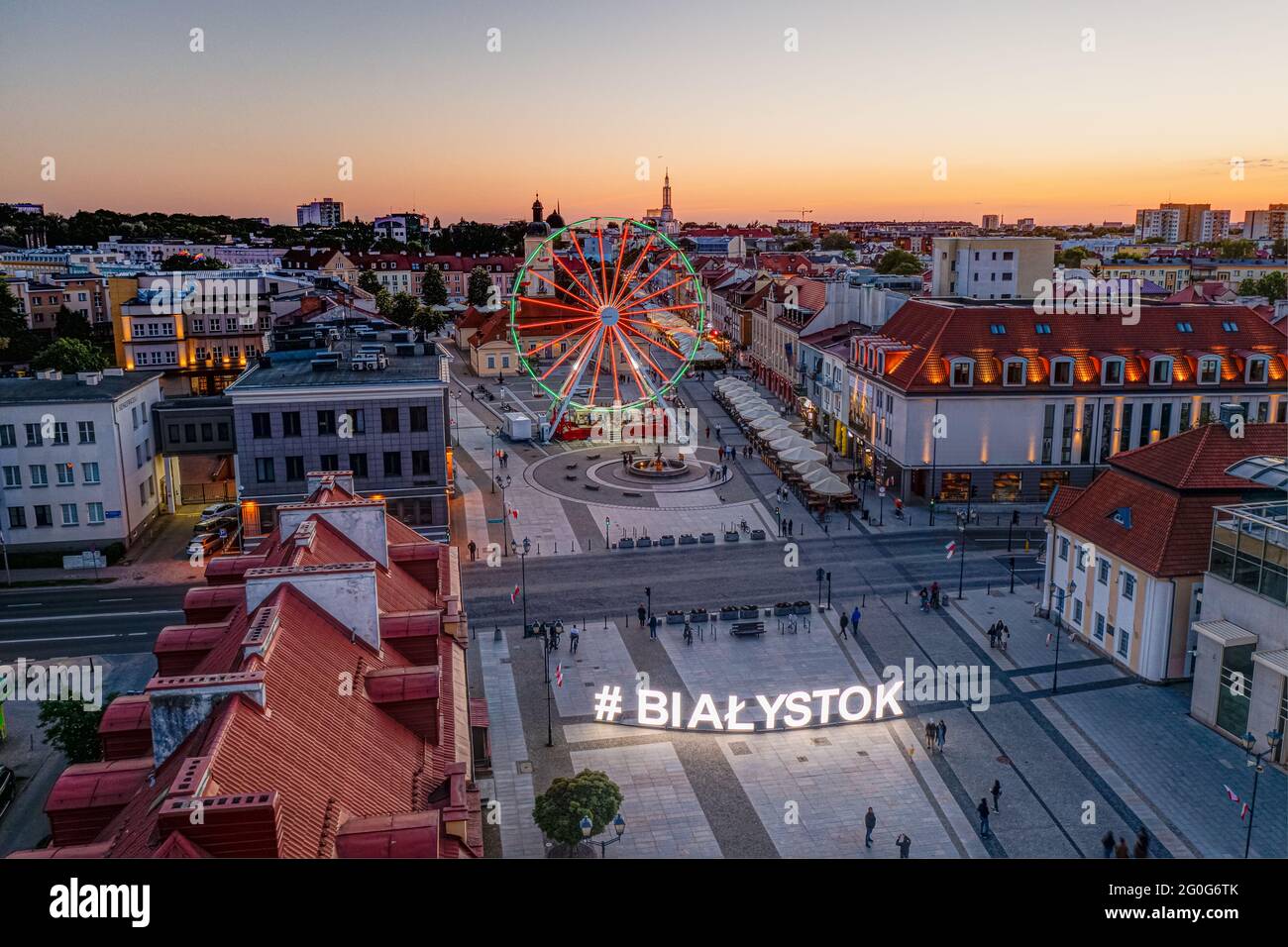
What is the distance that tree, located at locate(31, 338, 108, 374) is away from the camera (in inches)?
→ 3575

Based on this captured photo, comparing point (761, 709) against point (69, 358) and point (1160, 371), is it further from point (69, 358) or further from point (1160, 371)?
point (69, 358)

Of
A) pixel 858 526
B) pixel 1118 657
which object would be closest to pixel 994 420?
pixel 858 526

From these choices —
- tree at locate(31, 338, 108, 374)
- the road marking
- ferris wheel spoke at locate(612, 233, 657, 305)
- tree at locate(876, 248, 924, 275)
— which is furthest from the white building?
tree at locate(876, 248, 924, 275)

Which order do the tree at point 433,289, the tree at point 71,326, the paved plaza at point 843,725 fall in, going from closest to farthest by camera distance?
the paved plaza at point 843,725 < the tree at point 71,326 < the tree at point 433,289

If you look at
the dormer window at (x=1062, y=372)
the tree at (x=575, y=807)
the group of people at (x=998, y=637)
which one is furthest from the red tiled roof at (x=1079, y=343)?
the tree at (x=575, y=807)

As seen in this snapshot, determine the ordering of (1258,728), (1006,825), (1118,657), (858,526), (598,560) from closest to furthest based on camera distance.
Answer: (1006,825) < (1258,728) < (1118,657) < (598,560) < (858,526)

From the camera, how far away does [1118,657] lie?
38.7 meters

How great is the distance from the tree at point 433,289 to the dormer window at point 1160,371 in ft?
400

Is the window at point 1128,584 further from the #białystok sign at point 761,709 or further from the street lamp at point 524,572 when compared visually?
the street lamp at point 524,572

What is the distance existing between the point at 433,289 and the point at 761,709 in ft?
455

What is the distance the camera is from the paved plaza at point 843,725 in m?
27.9
